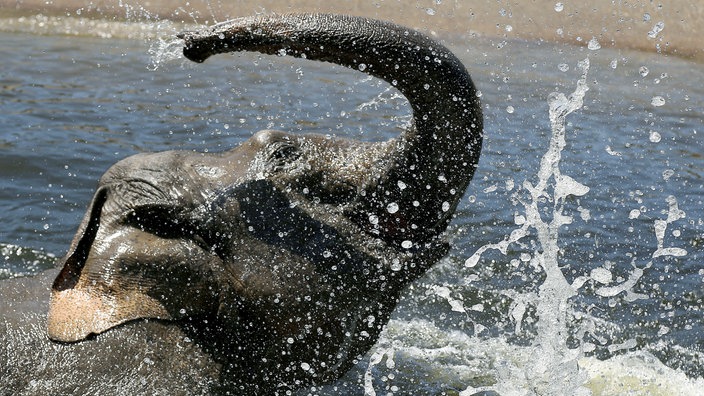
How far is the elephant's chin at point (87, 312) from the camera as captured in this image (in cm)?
349

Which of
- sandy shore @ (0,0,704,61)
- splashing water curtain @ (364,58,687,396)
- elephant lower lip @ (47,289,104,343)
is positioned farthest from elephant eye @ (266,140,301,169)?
sandy shore @ (0,0,704,61)

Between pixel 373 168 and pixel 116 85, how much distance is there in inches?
379

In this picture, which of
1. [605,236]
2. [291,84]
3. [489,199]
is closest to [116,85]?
[291,84]

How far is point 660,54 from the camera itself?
16328mm

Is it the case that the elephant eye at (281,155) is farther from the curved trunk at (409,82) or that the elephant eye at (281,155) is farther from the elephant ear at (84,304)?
the elephant ear at (84,304)

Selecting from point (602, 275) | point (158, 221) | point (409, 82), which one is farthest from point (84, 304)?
point (602, 275)

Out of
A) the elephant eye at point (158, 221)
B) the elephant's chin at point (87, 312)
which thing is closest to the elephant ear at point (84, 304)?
the elephant's chin at point (87, 312)

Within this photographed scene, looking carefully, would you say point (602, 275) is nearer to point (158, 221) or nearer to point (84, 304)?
point (158, 221)

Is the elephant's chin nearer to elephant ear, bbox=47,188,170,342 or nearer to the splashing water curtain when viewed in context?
elephant ear, bbox=47,188,170,342

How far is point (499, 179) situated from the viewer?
935cm

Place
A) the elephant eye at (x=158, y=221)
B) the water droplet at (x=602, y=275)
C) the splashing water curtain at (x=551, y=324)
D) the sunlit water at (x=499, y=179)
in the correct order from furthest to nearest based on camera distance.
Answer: the water droplet at (x=602, y=275) < the sunlit water at (x=499, y=179) < the splashing water curtain at (x=551, y=324) < the elephant eye at (x=158, y=221)

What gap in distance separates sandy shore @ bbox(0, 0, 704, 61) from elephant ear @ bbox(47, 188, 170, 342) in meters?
13.1

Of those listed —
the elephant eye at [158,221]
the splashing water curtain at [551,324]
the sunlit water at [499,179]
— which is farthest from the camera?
the sunlit water at [499,179]

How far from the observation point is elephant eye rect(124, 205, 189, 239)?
3631mm
